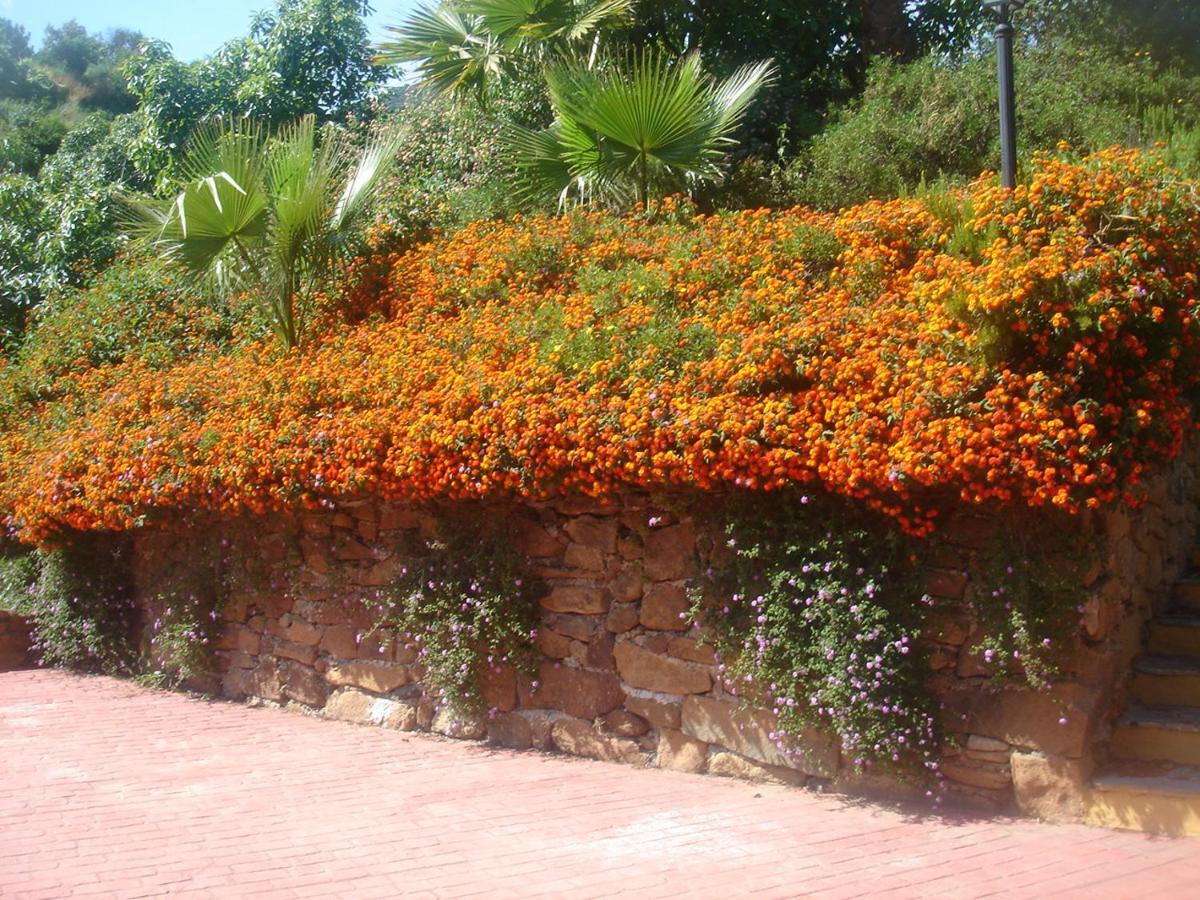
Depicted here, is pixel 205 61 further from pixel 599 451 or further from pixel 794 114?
pixel 599 451

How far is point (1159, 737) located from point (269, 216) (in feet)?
25.0

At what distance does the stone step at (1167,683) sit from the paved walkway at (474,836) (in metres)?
0.96

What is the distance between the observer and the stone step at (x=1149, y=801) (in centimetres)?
501

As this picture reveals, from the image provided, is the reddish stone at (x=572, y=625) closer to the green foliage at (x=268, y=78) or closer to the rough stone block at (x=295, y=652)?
the rough stone block at (x=295, y=652)

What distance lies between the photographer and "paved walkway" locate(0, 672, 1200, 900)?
189 inches

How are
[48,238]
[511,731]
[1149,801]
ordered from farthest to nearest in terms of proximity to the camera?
[48,238] < [511,731] < [1149,801]

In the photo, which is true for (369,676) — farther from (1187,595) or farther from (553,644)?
(1187,595)

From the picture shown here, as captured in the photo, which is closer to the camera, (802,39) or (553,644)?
(553,644)

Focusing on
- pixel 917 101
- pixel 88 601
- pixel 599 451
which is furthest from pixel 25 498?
pixel 917 101

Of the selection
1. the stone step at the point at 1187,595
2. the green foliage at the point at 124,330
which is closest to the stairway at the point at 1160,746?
the stone step at the point at 1187,595

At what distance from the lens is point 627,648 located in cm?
667

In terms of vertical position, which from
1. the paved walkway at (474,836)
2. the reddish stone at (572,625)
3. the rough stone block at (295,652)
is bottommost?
the paved walkway at (474,836)

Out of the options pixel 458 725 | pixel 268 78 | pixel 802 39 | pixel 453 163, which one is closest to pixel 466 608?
pixel 458 725

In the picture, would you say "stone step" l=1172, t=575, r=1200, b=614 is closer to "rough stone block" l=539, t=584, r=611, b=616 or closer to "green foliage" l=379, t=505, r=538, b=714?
"rough stone block" l=539, t=584, r=611, b=616
